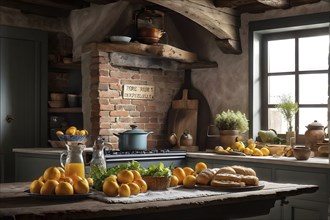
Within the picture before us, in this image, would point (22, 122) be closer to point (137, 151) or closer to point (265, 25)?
point (137, 151)

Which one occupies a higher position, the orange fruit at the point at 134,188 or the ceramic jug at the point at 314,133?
the ceramic jug at the point at 314,133

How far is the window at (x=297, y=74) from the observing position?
19.2 feet

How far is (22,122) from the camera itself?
6500 millimetres

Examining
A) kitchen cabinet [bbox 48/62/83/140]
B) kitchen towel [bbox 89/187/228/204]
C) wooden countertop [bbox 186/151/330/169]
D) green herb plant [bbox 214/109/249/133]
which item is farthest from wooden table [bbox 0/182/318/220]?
kitchen cabinet [bbox 48/62/83/140]

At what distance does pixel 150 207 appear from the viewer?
2.61m

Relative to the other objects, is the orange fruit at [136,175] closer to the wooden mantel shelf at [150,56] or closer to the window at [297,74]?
the wooden mantel shelf at [150,56]

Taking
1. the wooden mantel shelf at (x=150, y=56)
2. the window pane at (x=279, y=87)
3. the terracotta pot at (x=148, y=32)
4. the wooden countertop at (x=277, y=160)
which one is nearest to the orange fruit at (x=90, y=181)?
the wooden countertop at (x=277, y=160)

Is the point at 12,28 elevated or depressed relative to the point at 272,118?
elevated

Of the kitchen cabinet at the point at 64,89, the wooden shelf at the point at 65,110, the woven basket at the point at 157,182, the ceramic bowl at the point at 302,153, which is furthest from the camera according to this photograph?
the kitchen cabinet at the point at 64,89

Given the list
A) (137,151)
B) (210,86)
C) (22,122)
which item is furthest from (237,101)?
(22,122)

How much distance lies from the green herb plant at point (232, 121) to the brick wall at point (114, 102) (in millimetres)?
884

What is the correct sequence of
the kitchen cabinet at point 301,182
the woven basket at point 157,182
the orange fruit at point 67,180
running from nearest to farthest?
the orange fruit at point 67,180
the woven basket at point 157,182
the kitchen cabinet at point 301,182

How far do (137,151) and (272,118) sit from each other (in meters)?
1.63

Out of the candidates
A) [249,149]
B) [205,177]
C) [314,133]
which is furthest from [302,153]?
[205,177]
